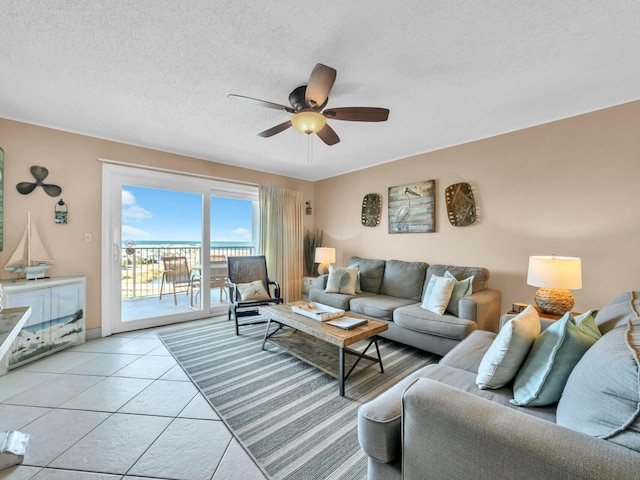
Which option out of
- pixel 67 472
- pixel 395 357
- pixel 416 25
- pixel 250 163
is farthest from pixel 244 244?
pixel 416 25

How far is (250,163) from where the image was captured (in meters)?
4.28

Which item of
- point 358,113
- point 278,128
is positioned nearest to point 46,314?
point 278,128

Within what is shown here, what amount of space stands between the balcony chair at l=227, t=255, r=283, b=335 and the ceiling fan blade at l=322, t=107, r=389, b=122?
2488 mm

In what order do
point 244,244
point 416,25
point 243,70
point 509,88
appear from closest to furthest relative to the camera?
point 416,25 → point 243,70 → point 509,88 → point 244,244

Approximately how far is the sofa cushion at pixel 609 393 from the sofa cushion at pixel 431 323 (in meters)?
1.49

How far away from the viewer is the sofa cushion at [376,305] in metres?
3.01

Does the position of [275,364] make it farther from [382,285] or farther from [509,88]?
[509,88]

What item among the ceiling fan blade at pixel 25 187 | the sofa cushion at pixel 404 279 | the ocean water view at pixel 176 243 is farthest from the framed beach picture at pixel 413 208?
the ceiling fan blade at pixel 25 187

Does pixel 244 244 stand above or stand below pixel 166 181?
below

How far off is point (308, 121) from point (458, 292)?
2.29m

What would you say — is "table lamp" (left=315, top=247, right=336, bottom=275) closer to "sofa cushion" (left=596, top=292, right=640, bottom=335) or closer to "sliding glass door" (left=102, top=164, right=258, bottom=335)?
"sliding glass door" (left=102, top=164, right=258, bottom=335)

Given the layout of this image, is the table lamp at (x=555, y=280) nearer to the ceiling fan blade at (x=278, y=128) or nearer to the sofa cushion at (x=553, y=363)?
the sofa cushion at (x=553, y=363)

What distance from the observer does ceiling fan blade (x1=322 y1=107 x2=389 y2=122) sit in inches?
78.7

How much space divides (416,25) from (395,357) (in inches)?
109
